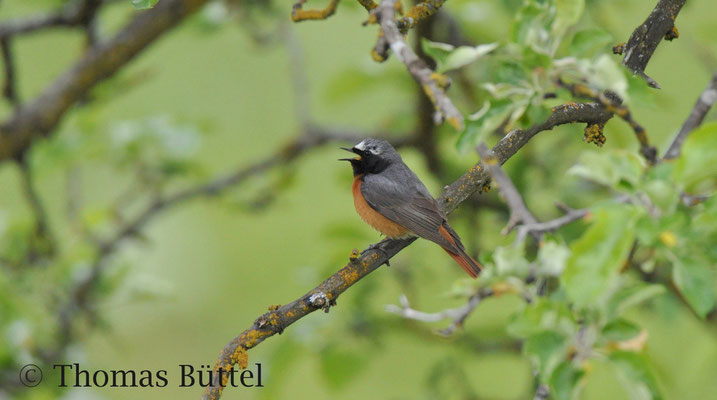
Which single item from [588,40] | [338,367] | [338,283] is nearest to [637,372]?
[588,40]

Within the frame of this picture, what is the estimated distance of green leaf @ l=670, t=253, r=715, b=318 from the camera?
1491 mm

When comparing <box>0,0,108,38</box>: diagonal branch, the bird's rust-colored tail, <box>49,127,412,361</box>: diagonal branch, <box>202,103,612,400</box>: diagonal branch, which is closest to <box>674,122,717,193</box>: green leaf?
<box>202,103,612,400</box>: diagonal branch

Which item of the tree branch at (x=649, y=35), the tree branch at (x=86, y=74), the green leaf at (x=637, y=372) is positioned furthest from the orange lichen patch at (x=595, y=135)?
the tree branch at (x=86, y=74)

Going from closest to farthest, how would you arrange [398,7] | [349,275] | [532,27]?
[532,27], [398,7], [349,275]

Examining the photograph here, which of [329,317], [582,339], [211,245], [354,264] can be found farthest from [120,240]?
[582,339]

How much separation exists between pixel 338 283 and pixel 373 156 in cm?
235

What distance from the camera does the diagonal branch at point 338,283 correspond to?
2.02 metres

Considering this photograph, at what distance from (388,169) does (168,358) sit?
3.30 meters

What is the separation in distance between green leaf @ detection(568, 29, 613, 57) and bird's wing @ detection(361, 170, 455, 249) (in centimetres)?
183

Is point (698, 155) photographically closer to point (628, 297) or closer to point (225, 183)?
point (628, 297)

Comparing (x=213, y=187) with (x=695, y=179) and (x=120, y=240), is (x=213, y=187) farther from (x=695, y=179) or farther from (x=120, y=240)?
(x=695, y=179)

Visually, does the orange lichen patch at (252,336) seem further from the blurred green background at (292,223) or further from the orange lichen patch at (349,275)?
the blurred green background at (292,223)

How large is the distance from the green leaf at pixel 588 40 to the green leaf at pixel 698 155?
0.29 metres

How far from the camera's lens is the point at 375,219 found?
4.02 meters
